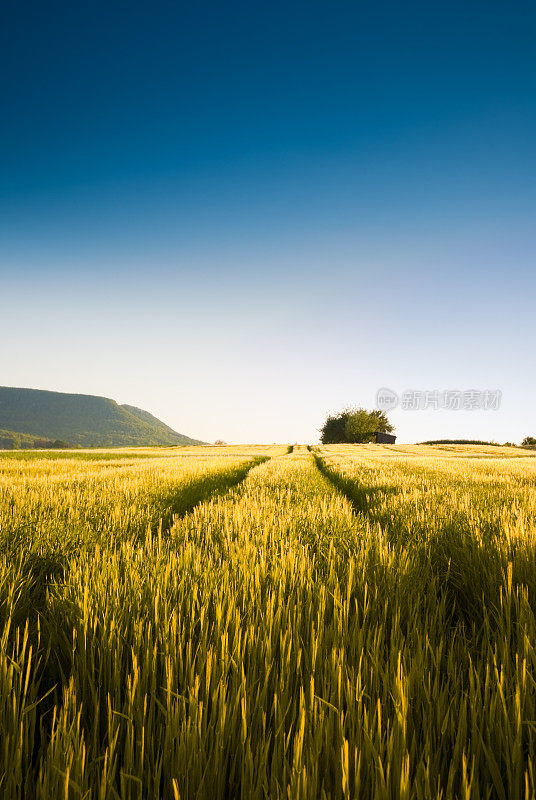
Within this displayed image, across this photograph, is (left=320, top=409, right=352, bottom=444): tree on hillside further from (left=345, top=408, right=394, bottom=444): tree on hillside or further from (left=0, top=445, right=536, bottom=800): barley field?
(left=0, top=445, right=536, bottom=800): barley field

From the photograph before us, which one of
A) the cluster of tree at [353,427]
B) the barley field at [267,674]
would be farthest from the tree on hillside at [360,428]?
the barley field at [267,674]

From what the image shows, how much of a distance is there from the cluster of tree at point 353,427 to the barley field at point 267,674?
94071mm

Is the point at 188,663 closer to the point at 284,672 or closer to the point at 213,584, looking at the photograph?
the point at 284,672

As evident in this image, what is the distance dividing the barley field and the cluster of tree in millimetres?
94071

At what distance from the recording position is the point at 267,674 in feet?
3.78

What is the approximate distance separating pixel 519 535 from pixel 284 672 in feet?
8.45

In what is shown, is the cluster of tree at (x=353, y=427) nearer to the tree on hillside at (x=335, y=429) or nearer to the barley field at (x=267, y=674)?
the tree on hillside at (x=335, y=429)

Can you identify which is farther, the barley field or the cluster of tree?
the cluster of tree

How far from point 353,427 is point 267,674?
96346 millimetres

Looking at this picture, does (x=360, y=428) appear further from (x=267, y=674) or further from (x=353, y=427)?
(x=267, y=674)

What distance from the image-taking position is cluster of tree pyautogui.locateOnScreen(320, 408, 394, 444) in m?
94.6

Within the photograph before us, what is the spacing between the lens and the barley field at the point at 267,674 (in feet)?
2.82

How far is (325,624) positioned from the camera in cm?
165

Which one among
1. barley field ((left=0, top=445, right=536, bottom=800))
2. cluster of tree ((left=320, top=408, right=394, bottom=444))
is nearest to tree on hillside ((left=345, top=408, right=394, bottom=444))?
cluster of tree ((left=320, top=408, right=394, bottom=444))
